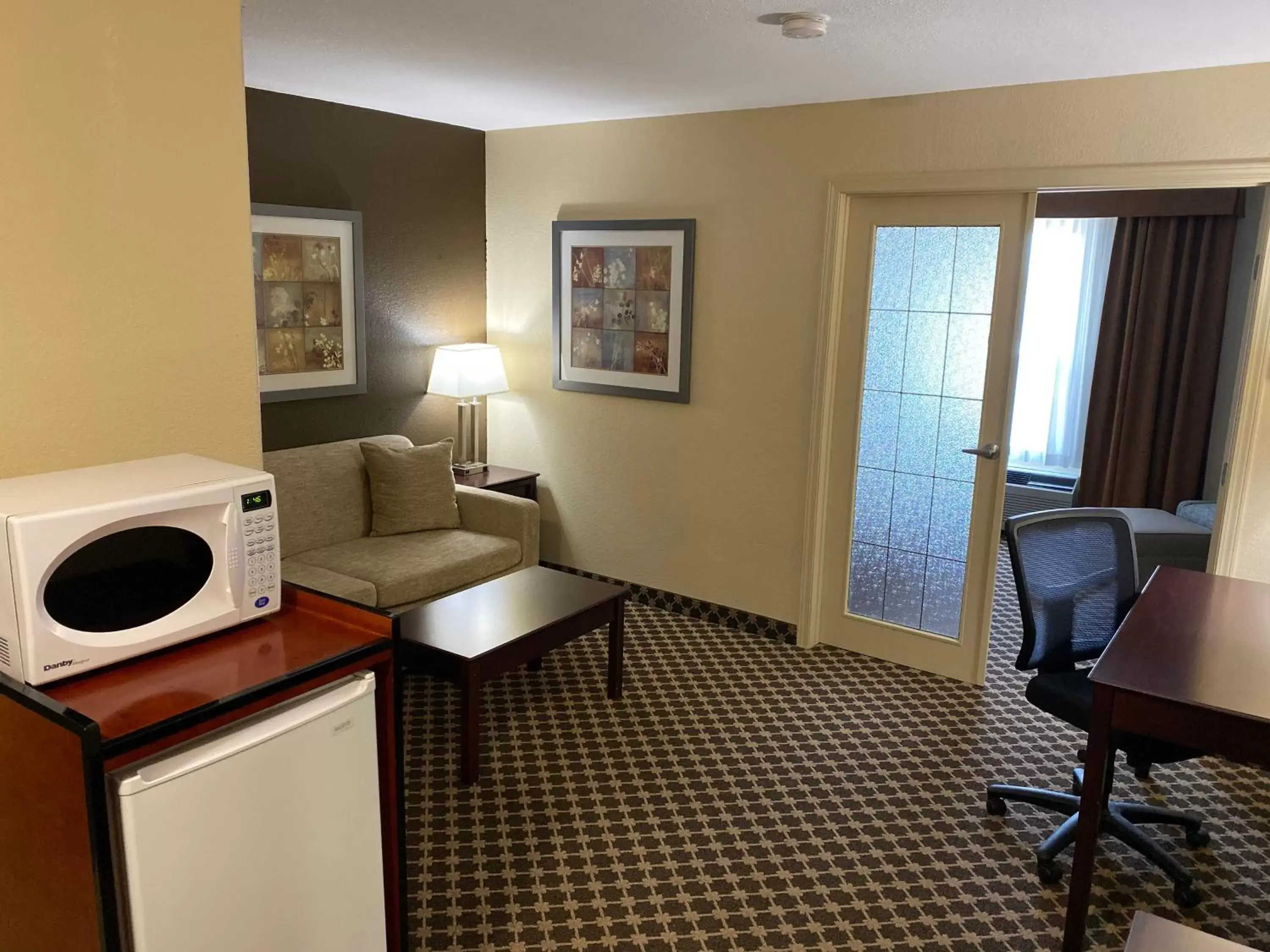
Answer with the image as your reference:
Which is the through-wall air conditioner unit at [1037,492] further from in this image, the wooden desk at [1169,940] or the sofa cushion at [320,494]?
the wooden desk at [1169,940]

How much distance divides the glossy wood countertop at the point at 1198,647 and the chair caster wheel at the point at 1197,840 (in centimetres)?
70

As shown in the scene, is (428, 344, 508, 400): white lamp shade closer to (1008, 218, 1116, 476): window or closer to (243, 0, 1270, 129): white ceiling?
(243, 0, 1270, 129): white ceiling

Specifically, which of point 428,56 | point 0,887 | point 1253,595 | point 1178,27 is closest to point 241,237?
point 0,887

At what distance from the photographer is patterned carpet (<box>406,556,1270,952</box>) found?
7.98 ft

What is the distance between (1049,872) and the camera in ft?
8.61

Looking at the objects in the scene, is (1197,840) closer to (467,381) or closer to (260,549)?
(260,549)

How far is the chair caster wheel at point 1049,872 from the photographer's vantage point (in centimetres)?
262

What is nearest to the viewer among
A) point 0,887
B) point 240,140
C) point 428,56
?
point 0,887

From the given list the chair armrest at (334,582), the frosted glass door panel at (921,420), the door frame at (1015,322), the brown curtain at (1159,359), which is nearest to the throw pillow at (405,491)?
the chair armrest at (334,582)

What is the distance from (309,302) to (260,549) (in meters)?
2.73

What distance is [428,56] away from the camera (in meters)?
3.30

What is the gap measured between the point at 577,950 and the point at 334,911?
2.55ft

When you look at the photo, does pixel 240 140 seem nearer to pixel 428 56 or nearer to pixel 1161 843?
pixel 428 56

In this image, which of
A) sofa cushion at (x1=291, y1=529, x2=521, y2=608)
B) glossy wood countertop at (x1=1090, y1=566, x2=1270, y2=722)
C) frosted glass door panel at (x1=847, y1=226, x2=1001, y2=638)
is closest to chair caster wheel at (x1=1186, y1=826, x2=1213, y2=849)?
glossy wood countertop at (x1=1090, y1=566, x2=1270, y2=722)
